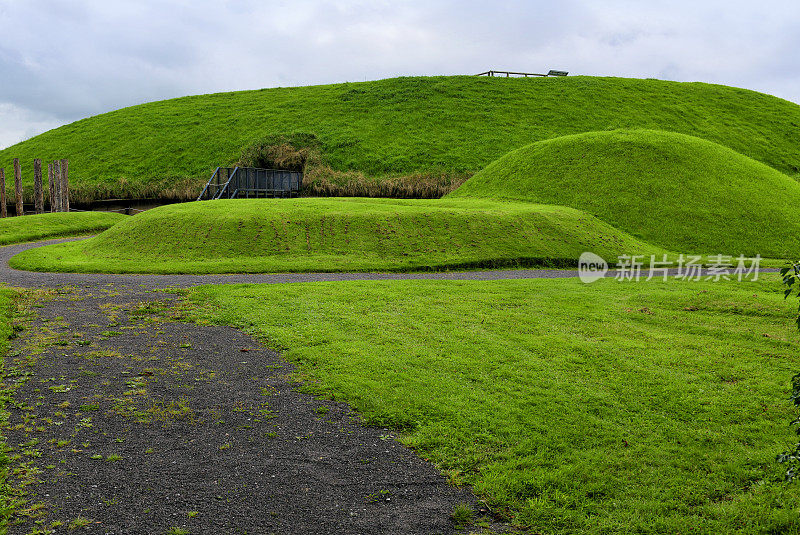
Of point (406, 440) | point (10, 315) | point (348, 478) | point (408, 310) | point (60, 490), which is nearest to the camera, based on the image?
point (60, 490)

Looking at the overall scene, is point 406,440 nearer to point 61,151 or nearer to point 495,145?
point 495,145

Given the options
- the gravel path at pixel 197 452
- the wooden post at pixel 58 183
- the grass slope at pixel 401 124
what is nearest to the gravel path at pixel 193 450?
the gravel path at pixel 197 452

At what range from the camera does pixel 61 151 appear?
74688 millimetres

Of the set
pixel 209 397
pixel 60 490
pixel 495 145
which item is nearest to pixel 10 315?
pixel 209 397

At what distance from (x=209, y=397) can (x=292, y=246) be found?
16.4 m

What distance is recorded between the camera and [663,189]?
35125 millimetres

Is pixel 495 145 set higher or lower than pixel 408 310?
higher

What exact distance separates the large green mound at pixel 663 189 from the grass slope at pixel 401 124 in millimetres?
19494

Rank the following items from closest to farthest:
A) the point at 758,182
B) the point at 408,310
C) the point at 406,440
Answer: the point at 406,440 < the point at 408,310 < the point at 758,182

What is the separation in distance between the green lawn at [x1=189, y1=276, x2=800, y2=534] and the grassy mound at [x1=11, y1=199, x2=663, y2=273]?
6190 mm

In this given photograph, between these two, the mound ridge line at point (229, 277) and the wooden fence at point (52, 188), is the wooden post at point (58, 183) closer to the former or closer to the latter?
the wooden fence at point (52, 188)

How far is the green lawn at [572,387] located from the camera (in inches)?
244

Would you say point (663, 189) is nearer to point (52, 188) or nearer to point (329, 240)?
point (329, 240)

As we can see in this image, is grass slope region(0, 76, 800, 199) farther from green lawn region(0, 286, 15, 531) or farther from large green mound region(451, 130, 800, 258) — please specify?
green lawn region(0, 286, 15, 531)
